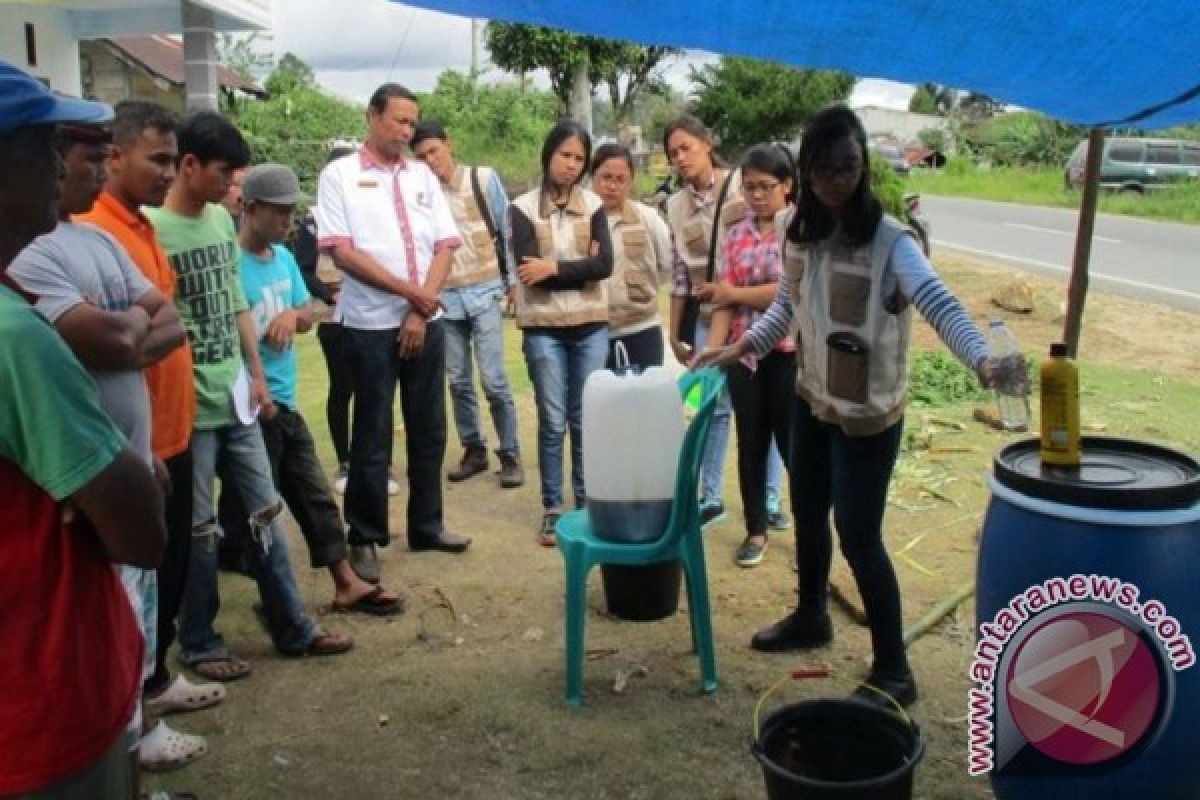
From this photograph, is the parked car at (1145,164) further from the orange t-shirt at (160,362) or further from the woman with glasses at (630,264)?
the orange t-shirt at (160,362)

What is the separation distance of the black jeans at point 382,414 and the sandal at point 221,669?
2.66 ft

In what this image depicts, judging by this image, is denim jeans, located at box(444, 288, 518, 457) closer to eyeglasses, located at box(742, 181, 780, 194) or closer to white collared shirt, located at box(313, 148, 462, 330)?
white collared shirt, located at box(313, 148, 462, 330)

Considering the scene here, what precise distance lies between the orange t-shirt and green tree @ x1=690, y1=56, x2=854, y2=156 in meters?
29.8

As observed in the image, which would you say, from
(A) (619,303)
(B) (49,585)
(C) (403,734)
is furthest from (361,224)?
(B) (49,585)

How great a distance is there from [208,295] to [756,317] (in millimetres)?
2162

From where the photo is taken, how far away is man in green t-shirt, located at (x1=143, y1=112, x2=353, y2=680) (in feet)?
9.95

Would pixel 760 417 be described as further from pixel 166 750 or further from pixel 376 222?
pixel 166 750

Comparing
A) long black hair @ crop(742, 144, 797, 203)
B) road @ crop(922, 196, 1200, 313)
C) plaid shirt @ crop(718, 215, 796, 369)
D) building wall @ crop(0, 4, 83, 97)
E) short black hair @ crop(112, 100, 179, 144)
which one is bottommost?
road @ crop(922, 196, 1200, 313)

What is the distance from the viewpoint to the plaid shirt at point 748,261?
4172 mm

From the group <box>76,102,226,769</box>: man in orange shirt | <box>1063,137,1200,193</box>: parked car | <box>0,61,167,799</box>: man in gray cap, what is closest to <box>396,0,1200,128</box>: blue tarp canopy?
<box>76,102,226,769</box>: man in orange shirt

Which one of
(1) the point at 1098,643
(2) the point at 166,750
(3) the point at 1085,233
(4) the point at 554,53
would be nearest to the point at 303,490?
(2) the point at 166,750

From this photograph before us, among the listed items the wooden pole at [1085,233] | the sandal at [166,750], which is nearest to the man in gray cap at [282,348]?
the sandal at [166,750]

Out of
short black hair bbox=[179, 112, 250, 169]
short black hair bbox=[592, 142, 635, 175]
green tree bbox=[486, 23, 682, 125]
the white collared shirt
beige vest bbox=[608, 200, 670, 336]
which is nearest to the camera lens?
short black hair bbox=[179, 112, 250, 169]

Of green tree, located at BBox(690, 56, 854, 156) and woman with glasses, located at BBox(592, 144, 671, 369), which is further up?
green tree, located at BBox(690, 56, 854, 156)
